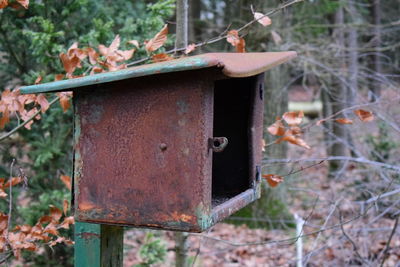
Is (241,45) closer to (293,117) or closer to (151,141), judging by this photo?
(293,117)

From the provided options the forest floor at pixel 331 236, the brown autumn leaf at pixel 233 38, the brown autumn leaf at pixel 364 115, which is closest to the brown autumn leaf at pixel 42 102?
Answer: the brown autumn leaf at pixel 233 38

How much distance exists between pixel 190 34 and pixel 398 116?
9.26 feet

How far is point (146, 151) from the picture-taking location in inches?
64.3

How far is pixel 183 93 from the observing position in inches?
61.5

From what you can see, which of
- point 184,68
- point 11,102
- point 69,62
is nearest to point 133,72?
point 184,68

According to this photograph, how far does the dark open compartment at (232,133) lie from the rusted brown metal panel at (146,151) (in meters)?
0.77

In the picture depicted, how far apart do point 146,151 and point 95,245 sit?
520mm

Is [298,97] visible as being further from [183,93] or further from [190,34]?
[183,93]

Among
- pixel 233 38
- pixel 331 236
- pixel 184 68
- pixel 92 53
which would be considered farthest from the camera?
pixel 331 236

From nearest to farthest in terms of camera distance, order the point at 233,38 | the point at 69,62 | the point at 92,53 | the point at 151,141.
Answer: the point at 151,141, the point at 69,62, the point at 92,53, the point at 233,38

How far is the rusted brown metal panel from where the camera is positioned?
155 centimetres

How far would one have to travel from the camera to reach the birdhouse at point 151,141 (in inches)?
60.6

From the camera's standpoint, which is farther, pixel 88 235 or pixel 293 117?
pixel 293 117

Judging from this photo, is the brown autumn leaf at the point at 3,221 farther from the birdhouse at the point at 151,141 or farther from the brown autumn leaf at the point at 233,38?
the brown autumn leaf at the point at 233,38
